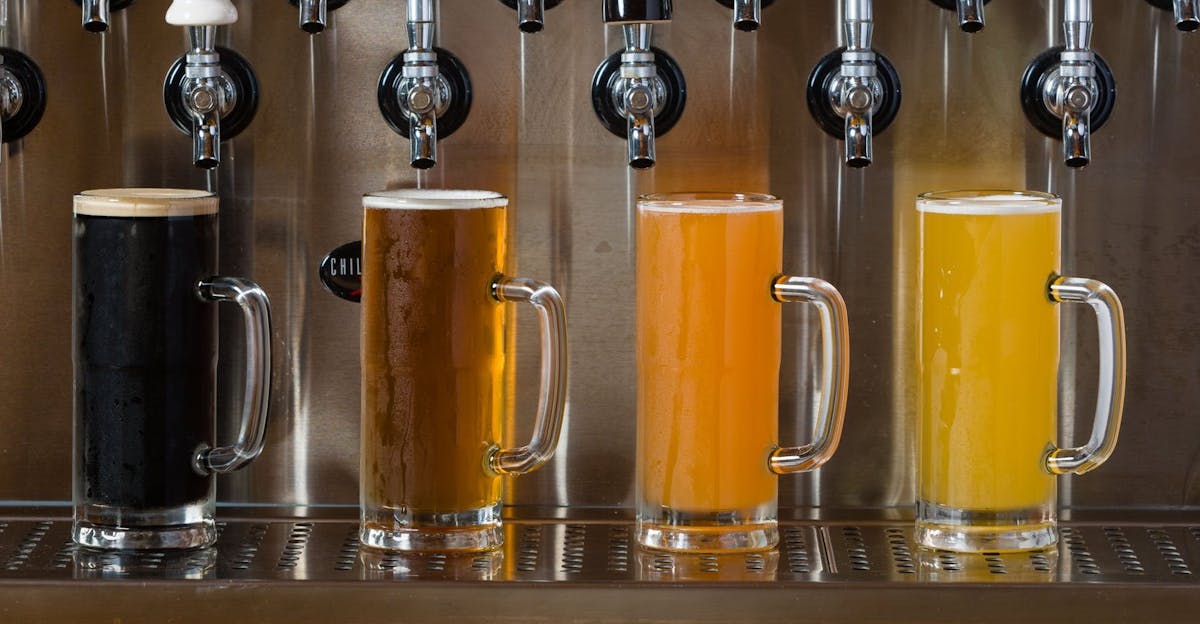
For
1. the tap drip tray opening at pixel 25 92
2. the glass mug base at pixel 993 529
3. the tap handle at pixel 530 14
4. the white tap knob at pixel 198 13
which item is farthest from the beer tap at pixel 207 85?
the glass mug base at pixel 993 529

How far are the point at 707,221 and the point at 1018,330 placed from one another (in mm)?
233

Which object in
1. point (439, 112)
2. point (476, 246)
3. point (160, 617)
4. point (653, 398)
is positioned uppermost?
point (439, 112)

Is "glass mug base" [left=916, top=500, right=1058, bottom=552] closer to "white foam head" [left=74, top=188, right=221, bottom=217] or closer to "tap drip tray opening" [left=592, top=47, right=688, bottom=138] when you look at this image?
"tap drip tray opening" [left=592, top=47, right=688, bottom=138]

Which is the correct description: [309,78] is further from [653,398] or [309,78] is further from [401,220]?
[653,398]

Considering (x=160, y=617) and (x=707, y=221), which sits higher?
Answer: (x=707, y=221)

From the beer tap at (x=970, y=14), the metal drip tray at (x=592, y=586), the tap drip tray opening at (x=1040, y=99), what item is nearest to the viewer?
the metal drip tray at (x=592, y=586)

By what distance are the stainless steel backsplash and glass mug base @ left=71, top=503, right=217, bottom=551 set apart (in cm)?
17

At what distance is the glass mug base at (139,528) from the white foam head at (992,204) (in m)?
0.57

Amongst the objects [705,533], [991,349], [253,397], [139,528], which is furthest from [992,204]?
[139,528]

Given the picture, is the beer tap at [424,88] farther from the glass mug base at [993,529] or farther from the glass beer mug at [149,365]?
the glass mug base at [993,529]

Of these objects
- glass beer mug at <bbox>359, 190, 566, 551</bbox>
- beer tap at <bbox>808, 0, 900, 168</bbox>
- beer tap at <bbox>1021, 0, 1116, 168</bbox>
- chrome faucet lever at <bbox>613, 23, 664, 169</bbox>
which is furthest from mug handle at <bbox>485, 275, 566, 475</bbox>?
beer tap at <bbox>1021, 0, 1116, 168</bbox>

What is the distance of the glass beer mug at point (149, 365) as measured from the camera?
1031 millimetres

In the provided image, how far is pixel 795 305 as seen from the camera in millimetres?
1228

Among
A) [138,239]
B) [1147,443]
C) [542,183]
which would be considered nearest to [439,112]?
[542,183]
